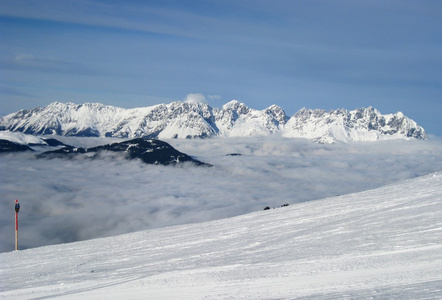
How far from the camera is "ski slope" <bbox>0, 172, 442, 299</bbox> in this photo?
34.2ft

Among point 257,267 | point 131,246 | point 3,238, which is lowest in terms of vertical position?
point 3,238

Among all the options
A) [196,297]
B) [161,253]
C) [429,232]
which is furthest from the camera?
[161,253]

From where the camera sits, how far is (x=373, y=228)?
16375 mm

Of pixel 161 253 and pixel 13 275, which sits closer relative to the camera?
pixel 13 275

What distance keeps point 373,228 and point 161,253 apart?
A: 8518 mm

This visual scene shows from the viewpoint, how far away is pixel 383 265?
1142 centimetres

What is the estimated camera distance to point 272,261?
13.7 metres

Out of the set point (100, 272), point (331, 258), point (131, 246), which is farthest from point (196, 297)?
point (131, 246)

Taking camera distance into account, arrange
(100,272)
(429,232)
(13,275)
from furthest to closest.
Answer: (13,275) → (100,272) → (429,232)

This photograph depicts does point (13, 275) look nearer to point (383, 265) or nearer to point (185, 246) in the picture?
point (185, 246)

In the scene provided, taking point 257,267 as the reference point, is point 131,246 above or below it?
below

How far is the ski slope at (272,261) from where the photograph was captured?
10414 millimetres

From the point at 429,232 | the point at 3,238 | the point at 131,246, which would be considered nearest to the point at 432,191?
the point at 429,232

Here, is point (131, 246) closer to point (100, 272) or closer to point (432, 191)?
point (100, 272)
